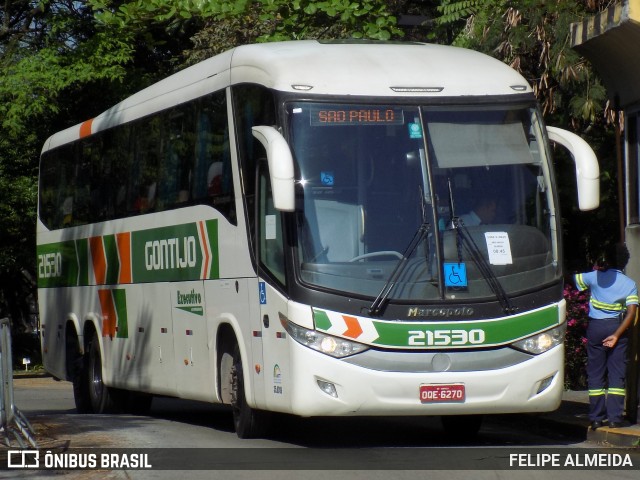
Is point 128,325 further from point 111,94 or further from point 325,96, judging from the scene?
point 111,94

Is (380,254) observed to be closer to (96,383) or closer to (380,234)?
(380,234)

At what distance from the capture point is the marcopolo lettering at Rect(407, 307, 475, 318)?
10922 millimetres

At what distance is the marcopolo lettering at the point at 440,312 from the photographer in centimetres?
1092

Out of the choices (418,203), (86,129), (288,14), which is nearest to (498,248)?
(418,203)

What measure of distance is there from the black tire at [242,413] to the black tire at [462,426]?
71.9 inches

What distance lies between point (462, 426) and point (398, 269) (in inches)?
101

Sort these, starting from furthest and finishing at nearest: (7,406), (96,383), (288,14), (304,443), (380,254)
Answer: (288,14) < (96,383) < (304,443) < (7,406) < (380,254)

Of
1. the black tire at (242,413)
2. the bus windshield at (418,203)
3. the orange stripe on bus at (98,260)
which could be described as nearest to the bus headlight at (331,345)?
the bus windshield at (418,203)

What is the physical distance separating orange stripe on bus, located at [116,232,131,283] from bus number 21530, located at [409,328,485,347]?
6174 millimetres

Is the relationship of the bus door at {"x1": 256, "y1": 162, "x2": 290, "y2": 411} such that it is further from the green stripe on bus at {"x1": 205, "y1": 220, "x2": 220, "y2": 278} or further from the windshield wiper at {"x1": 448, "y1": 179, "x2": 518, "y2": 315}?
the windshield wiper at {"x1": 448, "y1": 179, "x2": 518, "y2": 315}

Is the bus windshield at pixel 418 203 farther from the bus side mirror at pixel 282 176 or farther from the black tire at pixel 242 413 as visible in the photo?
the black tire at pixel 242 413

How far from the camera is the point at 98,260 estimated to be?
17.5m

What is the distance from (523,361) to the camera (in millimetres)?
11156

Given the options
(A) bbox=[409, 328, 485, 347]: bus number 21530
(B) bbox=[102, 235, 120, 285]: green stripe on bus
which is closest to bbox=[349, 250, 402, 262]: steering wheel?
(A) bbox=[409, 328, 485, 347]: bus number 21530
